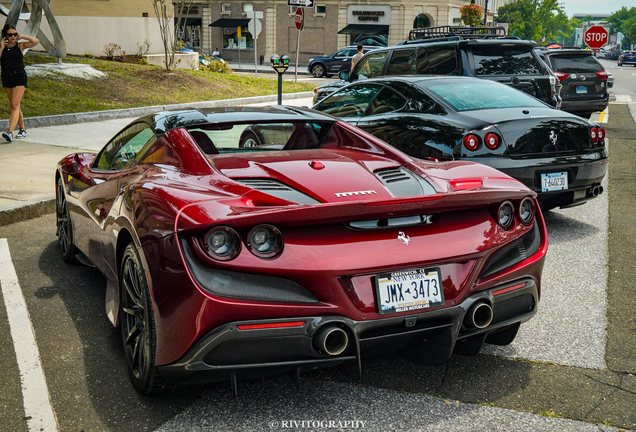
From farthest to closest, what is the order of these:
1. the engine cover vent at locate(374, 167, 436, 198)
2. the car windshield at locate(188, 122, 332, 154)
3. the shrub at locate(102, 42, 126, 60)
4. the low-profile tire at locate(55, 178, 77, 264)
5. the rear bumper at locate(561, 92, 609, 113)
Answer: the shrub at locate(102, 42, 126, 60)
the rear bumper at locate(561, 92, 609, 113)
the low-profile tire at locate(55, 178, 77, 264)
the car windshield at locate(188, 122, 332, 154)
the engine cover vent at locate(374, 167, 436, 198)

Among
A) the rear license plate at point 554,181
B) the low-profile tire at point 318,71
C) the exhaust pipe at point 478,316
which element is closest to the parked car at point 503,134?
the rear license plate at point 554,181

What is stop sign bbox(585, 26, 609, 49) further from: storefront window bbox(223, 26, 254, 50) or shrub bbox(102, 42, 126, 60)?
storefront window bbox(223, 26, 254, 50)

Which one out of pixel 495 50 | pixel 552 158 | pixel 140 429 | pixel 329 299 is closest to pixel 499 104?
pixel 552 158

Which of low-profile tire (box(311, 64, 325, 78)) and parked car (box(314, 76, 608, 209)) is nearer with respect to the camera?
parked car (box(314, 76, 608, 209))

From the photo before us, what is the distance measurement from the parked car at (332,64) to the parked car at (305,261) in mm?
33534

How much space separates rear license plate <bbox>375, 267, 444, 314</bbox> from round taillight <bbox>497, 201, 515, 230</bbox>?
1.79 ft

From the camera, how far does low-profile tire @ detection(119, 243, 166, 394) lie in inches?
122

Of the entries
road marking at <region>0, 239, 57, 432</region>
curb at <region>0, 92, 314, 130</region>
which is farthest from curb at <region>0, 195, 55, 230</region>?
curb at <region>0, 92, 314, 130</region>

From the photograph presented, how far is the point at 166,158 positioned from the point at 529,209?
6.50 ft

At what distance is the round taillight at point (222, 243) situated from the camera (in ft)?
9.14

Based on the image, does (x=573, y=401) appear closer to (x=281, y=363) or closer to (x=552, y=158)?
(x=281, y=363)

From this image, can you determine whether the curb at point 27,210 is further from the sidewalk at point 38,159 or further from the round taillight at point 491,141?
the round taillight at point 491,141

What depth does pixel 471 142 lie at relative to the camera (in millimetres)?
6262

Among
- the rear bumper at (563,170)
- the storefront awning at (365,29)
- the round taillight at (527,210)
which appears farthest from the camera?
the storefront awning at (365,29)
